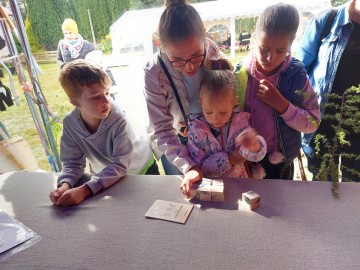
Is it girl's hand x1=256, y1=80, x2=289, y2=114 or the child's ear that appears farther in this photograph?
the child's ear

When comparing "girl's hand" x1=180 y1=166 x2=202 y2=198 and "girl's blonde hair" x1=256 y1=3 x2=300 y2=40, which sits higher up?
"girl's blonde hair" x1=256 y1=3 x2=300 y2=40

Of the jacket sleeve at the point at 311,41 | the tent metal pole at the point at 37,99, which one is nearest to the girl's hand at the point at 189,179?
the jacket sleeve at the point at 311,41

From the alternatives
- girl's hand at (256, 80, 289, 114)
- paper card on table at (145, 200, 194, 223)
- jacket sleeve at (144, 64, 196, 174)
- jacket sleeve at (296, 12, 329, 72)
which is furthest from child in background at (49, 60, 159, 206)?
jacket sleeve at (296, 12, 329, 72)

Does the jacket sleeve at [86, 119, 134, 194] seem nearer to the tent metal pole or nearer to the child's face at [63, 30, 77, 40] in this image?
the tent metal pole

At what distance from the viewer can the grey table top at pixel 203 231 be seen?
723 mm

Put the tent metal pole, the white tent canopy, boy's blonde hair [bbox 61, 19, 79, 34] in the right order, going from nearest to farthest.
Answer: the tent metal pole
the white tent canopy
boy's blonde hair [bbox 61, 19, 79, 34]

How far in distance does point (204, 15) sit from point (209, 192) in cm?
113

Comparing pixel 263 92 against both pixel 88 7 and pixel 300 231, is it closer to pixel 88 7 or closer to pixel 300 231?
pixel 300 231

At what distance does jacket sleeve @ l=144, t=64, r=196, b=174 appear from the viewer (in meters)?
1.11

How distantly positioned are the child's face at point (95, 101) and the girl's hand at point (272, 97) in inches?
24.4

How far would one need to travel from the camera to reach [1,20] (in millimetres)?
1723

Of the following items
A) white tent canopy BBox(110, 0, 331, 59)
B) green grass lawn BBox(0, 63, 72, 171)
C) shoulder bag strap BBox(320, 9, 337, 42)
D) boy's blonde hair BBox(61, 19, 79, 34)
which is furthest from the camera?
green grass lawn BBox(0, 63, 72, 171)

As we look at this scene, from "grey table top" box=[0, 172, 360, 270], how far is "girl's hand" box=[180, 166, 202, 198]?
0.03 meters

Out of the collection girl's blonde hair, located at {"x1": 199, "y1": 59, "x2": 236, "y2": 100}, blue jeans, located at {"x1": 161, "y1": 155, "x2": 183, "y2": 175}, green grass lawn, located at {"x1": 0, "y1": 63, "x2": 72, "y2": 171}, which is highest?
girl's blonde hair, located at {"x1": 199, "y1": 59, "x2": 236, "y2": 100}
